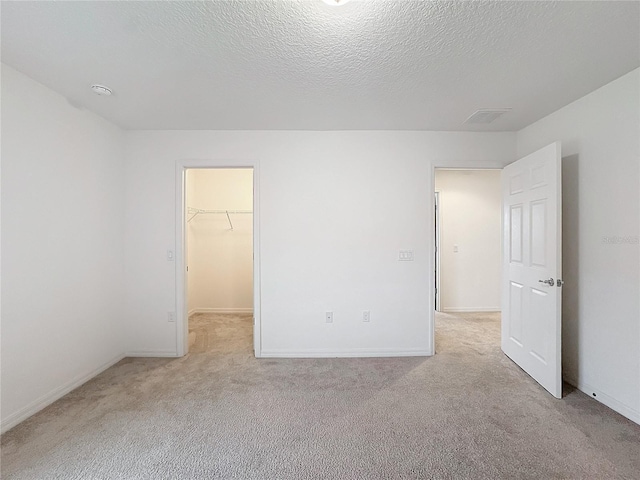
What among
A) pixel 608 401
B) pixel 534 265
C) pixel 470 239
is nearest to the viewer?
pixel 608 401

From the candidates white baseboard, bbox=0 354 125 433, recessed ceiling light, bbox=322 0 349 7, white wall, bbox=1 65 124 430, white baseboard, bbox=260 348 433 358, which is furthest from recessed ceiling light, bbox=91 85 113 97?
white baseboard, bbox=260 348 433 358

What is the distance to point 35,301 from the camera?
205cm

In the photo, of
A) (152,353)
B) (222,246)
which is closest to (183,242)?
(152,353)

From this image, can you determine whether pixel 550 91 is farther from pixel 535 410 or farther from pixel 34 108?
pixel 34 108

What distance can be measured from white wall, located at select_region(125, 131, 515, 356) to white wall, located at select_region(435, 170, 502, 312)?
1.66m

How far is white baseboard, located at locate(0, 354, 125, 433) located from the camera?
1865 mm

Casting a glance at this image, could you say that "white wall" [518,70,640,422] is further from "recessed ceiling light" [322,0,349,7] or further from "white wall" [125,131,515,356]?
"recessed ceiling light" [322,0,349,7]

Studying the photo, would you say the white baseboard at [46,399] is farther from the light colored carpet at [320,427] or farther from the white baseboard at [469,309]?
the white baseboard at [469,309]

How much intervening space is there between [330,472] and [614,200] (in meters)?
2.65

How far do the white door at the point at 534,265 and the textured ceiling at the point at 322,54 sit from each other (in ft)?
2.00

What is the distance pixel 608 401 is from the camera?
2066mm

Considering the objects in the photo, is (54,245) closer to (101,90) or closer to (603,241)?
(101,90)

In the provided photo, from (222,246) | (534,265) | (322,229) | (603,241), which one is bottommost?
(534,265)

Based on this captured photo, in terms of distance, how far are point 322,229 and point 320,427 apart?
1.78 metres
